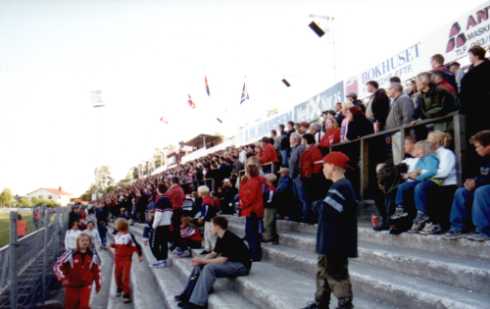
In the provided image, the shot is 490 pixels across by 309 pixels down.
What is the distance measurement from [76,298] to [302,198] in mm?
3992

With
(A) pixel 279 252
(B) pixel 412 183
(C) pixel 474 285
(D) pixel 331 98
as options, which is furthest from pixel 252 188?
(D) pixel 331 98

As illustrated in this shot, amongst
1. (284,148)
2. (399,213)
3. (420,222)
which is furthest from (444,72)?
(284,148)

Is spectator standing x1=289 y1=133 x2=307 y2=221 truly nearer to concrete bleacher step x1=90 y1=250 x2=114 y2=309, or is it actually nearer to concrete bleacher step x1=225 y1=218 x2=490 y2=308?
concrete bleacher step x1=225 y1=218 x2=490 y2=308

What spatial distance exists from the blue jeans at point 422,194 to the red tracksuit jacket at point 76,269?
479cm

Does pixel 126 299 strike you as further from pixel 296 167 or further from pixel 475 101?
pixel 475 101

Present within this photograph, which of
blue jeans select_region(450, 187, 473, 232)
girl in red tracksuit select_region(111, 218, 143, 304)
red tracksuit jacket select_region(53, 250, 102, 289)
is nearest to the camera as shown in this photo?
blue jeans select_region(450, 187, 473, 232)

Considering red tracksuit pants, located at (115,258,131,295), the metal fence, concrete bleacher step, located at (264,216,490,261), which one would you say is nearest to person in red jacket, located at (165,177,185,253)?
red tracksuit pants, located at (115,258,131,295)

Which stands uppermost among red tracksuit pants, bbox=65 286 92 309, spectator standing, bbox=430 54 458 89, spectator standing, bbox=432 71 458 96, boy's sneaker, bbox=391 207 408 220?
spectator standing, bbox=430 54 458 89

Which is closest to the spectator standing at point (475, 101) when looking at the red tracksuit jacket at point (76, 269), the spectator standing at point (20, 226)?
the red tracksuit jacket at point (76, 269)

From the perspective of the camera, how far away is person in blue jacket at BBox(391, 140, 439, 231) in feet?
15.8

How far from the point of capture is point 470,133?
5094 mm

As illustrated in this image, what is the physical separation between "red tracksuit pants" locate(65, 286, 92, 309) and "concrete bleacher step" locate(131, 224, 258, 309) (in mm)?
1160

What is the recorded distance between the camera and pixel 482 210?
403 cm

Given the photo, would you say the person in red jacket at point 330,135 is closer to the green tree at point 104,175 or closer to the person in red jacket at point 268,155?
the person in red jacket at point 268,155
